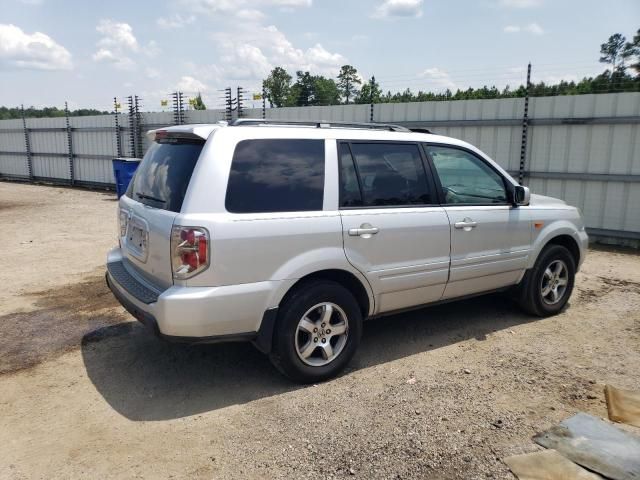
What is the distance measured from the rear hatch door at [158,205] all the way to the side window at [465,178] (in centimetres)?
216

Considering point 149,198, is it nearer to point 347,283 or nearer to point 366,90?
point 347,283

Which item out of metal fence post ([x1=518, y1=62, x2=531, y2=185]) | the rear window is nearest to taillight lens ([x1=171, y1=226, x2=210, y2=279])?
the rear window

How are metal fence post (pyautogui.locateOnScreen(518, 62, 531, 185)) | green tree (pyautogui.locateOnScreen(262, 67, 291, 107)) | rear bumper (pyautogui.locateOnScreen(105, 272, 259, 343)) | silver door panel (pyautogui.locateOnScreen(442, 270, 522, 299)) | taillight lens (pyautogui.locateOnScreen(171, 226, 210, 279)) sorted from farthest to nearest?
green tree (pyautogui.locateOnScreen(262, 67, 291, 107))
metal fence post (pyautogui.locateOnScreen(518, 62, 531, 185))
silver door panel (pyautogui.locateOnScreen(442, 270, 522, 299))
rear bumper (pyautogui.locateOnScreen(105, 272, 259, 343))
taillight lens (pyautogui.locateOnScreen(171, 226, 210, 279))

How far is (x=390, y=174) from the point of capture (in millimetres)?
4340

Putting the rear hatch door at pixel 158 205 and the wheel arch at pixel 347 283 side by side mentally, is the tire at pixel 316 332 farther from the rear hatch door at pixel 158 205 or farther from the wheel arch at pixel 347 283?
the rear hatch door at pixel 158 205

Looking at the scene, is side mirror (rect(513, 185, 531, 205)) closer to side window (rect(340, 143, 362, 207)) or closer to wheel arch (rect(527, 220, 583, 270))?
wheel arch (rect(527, 220, 583, 270))

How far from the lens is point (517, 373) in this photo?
165 inches

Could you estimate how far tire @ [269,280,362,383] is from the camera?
3.73 metres

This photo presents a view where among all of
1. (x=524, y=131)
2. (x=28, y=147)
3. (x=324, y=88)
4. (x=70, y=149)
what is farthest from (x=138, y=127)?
(x=324, y=88)

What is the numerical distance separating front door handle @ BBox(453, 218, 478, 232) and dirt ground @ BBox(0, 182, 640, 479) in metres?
1.08

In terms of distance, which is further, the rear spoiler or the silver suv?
the rear spoiler

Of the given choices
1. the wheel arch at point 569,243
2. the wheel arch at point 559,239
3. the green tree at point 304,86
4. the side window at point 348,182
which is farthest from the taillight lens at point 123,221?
the green tree at point 304,86

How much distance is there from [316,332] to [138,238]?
58.8 inches

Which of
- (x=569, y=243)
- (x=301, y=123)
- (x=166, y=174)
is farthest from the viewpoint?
(x=569, y=243)
